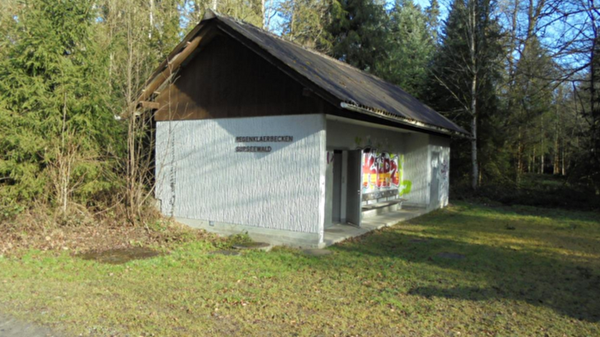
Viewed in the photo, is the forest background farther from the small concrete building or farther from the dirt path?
the dirt path

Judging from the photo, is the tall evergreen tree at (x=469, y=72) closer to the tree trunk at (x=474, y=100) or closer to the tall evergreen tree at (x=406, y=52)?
the tree trunk at (x=474, y=100)

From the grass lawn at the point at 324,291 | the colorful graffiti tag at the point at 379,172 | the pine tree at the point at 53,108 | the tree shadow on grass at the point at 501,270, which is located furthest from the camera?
the colorful graffiti tag at the point at 379,172

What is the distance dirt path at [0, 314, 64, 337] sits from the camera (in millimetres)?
4590

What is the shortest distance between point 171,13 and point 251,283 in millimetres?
18736

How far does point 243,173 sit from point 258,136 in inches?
39.1

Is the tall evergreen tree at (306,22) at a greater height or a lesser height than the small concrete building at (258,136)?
greater

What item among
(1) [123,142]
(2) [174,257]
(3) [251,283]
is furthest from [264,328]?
(1) [123,142]

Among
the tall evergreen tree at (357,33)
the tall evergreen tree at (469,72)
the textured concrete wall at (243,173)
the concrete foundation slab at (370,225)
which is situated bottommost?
the concrete foundation slab at (370,225)

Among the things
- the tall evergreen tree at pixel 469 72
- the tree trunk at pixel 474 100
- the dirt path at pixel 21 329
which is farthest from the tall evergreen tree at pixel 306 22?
the dirt path at pixel 21 329

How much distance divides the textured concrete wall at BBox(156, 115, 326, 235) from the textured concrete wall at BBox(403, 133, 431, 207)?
809 cm

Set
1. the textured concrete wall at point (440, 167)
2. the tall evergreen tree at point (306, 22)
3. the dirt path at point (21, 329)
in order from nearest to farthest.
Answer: the dirt path at point (21, 329) < the textured concrete wall at point (440, 167) < the tall evergreen tree at point (306, 22)

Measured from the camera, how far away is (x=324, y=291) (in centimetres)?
640

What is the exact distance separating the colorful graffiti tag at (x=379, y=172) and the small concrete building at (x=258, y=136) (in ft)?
0.37

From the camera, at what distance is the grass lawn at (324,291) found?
5004mm
